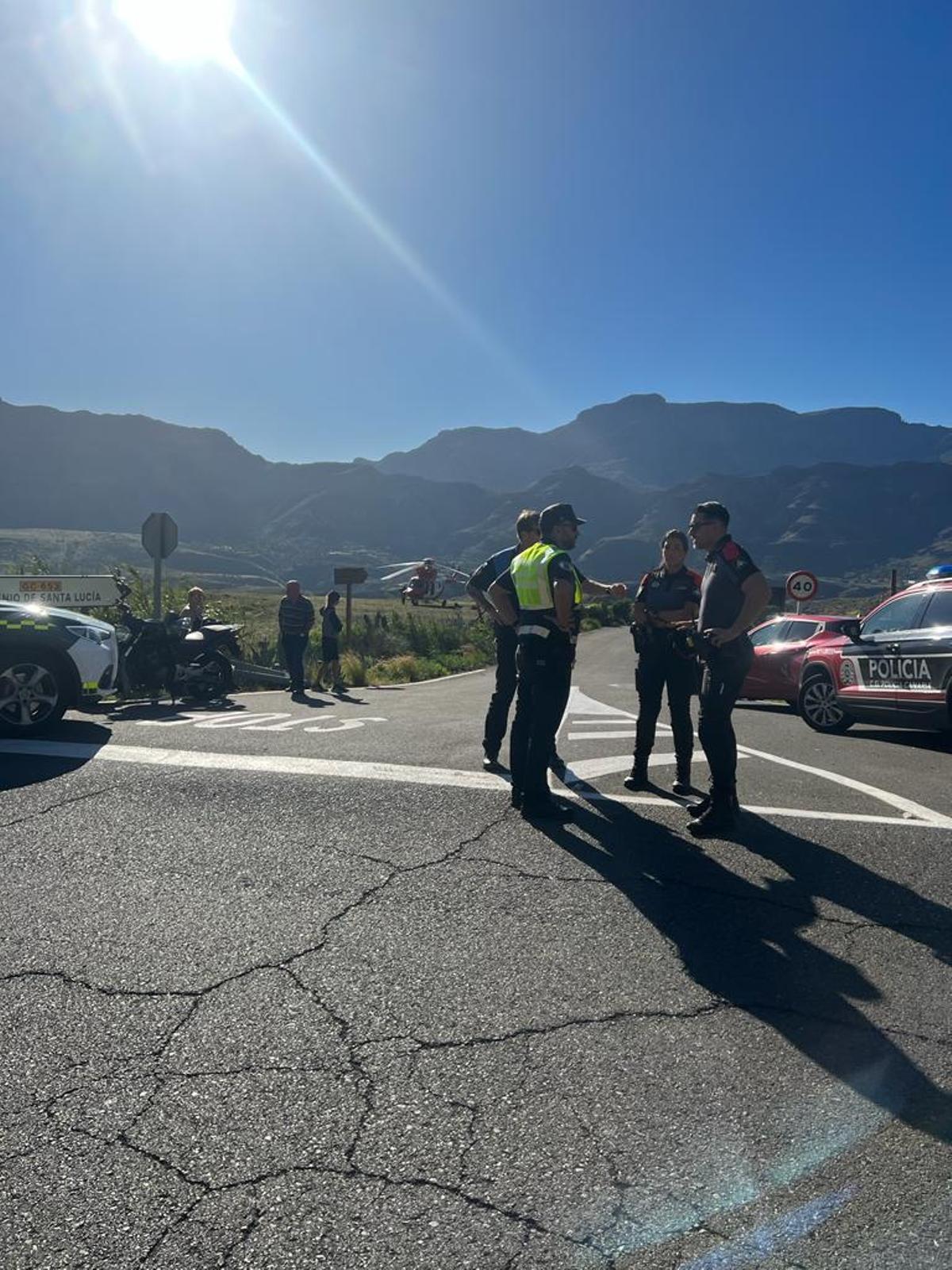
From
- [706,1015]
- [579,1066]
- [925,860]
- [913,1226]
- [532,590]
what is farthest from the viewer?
[532,590]

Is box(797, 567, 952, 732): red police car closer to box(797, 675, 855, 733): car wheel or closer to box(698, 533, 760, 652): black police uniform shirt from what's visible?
box(797, 675, 855, 733): car wheel

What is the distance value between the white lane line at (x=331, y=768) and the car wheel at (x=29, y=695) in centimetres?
27

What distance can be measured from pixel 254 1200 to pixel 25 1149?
0.65m

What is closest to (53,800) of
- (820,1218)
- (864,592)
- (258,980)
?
(258,980)

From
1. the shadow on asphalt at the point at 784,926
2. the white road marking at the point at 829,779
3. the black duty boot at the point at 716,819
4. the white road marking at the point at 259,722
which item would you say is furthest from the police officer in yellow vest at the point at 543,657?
the white road marking at the point at 259,722

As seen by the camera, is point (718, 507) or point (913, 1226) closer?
point (913, 1226)

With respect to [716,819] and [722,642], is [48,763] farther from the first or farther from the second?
[722,642]

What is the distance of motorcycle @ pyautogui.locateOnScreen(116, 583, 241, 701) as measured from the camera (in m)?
11.7

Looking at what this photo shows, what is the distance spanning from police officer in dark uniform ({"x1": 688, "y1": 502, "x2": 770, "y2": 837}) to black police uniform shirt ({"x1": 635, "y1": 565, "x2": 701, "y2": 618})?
735 mm

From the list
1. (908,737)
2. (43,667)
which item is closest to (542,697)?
(43,667)

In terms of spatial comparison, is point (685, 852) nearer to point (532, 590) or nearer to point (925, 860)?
point (925, 860)

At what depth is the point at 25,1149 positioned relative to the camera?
7.88 ft

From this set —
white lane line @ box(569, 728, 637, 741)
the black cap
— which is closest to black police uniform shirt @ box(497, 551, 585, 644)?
the black cap

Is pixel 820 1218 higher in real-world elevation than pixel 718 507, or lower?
lower
